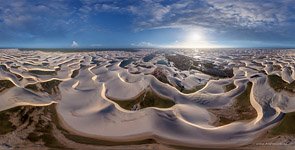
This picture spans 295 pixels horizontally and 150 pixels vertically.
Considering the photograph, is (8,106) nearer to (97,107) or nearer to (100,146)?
(97,107)

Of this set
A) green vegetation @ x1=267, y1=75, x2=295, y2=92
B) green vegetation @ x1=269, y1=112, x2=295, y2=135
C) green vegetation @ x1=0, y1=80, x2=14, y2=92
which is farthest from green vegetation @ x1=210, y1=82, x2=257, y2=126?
green vegetation @ x1=0, y1=80, x2=14, y2=92

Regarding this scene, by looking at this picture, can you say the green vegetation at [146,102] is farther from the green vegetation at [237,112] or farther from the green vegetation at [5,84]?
the green vegetation at [5,84]

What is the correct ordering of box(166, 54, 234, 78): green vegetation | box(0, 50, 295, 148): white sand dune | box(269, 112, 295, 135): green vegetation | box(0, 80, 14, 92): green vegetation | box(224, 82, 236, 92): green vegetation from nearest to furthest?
box(0, 50, 295, 148): white sand dune, box(269, 112, 295, 135): green vegetation, box(0, 80, 14, 92): green vegetation, box(224, 82, 236, 92): green vegetation, box(166, 54, 234, 78): green vegetation

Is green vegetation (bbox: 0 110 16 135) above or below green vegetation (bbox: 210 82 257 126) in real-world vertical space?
below

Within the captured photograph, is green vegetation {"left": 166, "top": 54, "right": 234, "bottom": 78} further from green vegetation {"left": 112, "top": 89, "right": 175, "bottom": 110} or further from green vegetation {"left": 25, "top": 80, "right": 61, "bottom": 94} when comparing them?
green vegetation {"left": 25, "top": 80, "right": 61, "bottom": 94}

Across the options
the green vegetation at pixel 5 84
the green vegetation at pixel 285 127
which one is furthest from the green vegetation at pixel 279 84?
the green vegetation at pixel 5 84

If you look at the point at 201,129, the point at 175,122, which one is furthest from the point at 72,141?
the point at 201,129
